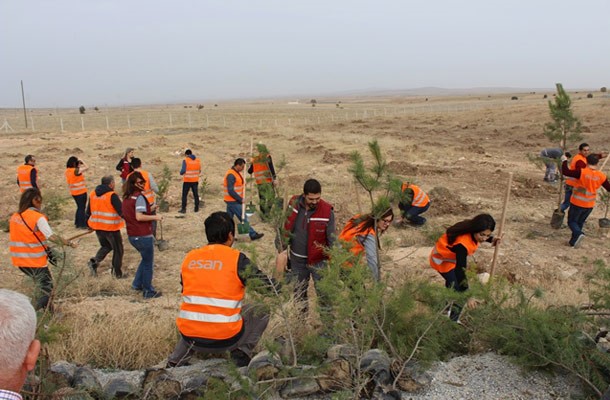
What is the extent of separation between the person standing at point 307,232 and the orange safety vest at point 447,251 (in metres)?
1.07

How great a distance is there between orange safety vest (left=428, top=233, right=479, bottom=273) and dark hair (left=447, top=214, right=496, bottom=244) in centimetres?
5

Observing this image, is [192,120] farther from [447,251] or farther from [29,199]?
[447,251]

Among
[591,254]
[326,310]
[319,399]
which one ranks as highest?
[326,310]

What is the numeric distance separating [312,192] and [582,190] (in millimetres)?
5681

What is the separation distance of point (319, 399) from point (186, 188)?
319 inches

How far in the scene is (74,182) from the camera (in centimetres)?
899

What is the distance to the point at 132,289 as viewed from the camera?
21.5 ft

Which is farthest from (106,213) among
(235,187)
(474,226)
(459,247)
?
(474,226)

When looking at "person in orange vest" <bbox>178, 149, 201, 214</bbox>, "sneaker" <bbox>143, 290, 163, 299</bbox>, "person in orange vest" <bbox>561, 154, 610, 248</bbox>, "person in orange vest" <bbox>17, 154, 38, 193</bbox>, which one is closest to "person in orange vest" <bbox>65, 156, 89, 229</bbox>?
"person in orange vest" <bbox>17, 154, 38, 193</bbox>

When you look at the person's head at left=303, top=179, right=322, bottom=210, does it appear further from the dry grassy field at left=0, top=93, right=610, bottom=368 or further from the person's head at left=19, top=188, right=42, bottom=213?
the person's head at left=19, top=188, right=42, bottom=213

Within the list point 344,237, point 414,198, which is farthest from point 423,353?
point 414,198

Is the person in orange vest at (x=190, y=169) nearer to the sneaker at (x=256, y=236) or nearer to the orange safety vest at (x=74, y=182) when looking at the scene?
the orange safety vest at (x=74, y=182)

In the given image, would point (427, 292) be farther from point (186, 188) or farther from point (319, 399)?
point (186, 188)

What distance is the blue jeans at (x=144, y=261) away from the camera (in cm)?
614
